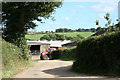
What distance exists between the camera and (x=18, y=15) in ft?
60.1

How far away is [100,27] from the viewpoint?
20422 millimetres

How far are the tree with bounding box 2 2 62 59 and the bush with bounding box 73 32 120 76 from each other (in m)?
6.96

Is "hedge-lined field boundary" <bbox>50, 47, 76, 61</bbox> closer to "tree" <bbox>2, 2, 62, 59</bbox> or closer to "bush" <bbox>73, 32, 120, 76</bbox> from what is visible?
"tree" <bbox>2, 2, 62, 59</bbox>

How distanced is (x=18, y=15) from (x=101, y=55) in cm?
1002

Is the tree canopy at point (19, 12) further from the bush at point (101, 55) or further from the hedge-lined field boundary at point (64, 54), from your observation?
the hedge-lined field boundary at point (64, 54)

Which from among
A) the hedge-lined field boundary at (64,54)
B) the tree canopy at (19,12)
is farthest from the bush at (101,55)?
the hedge-lined field boundary at (64,54)

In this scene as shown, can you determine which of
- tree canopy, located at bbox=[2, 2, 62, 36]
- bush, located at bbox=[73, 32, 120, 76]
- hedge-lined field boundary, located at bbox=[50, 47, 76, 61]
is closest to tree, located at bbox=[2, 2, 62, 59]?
tree canopy, located at bbox=[2, 2, 62, 36]

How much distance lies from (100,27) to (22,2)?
27.7 ft

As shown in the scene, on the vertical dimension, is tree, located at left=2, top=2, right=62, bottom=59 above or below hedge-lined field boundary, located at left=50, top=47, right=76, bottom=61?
above

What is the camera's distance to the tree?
17781 millimetres

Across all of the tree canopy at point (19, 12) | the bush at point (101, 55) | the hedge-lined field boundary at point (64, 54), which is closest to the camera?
the bush at point (101, 55)

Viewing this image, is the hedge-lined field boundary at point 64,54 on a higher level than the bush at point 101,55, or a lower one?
lower

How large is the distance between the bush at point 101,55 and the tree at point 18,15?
22.8 ft

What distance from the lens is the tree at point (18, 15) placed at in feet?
58.3
